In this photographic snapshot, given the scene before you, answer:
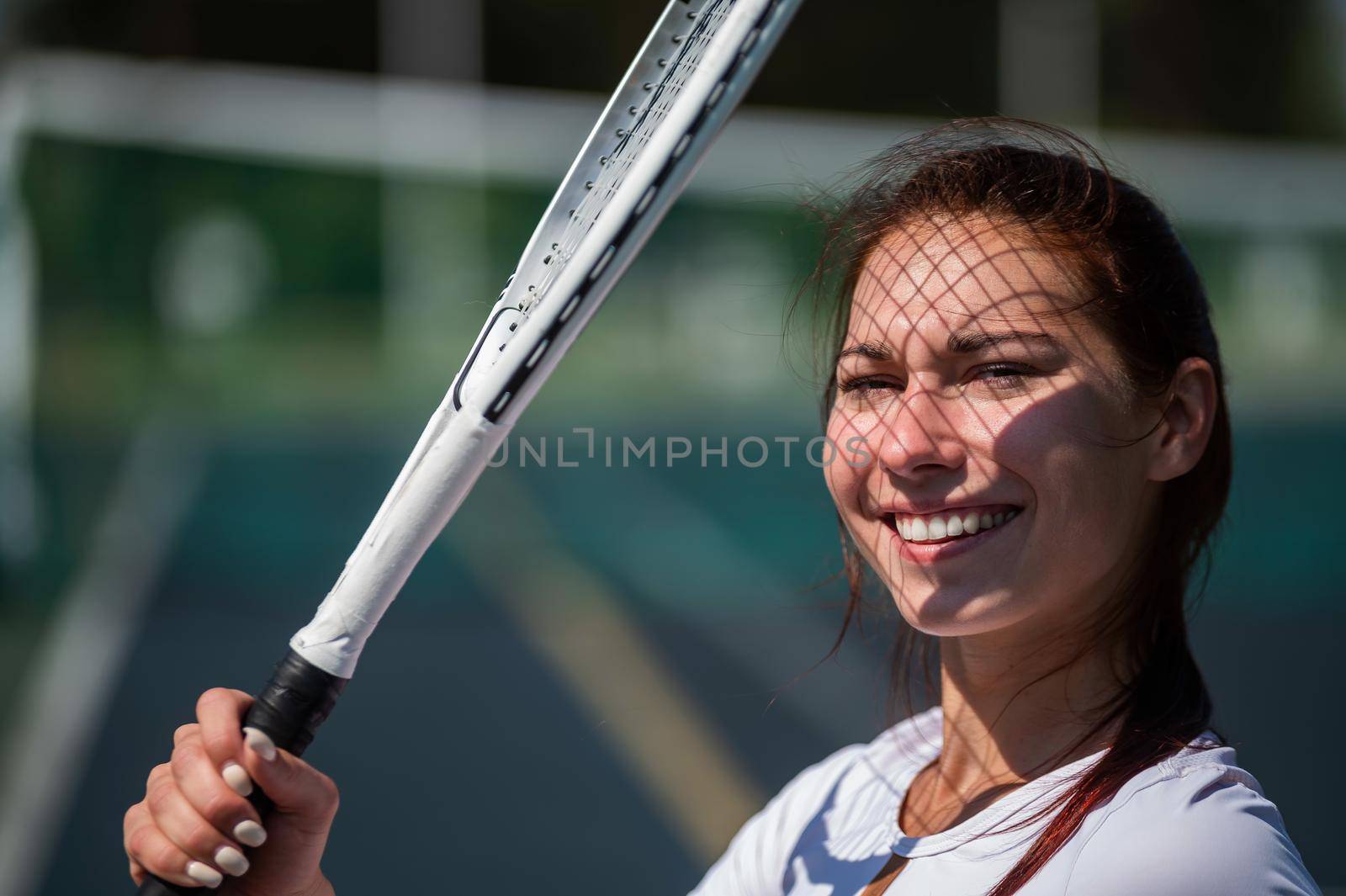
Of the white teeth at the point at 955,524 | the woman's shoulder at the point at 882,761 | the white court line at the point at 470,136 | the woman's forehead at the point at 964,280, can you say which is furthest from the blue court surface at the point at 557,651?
the white court line at the point at 470,136

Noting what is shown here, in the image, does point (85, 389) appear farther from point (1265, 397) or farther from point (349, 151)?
point (1265, 397)

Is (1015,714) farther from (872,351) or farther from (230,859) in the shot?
(230,859)

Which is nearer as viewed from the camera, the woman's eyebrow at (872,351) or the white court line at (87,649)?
the woman's eyebrow at (872,351)

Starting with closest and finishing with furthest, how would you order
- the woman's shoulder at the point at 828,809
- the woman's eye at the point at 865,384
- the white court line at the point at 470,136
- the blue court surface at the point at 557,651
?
the woman's eye at the point at 865,384 < the woman's shoulder at the point at 828,809 < the blue court surface at the point at 557,651 < the white court line at the point at 470,136

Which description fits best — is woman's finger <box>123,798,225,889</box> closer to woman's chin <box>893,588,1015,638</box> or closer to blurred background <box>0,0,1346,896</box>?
woman's chin <box>893,588,1015,638</box>

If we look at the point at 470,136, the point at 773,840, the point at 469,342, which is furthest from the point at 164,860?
the point at 470,136

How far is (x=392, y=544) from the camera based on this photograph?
50.4 inches

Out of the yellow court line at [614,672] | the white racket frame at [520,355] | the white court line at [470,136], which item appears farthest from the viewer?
the white court line at [470,136]

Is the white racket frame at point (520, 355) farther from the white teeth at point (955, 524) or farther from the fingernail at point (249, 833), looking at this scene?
the white teeth at point (955, 524)

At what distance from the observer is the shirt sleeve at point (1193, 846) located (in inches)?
43.4

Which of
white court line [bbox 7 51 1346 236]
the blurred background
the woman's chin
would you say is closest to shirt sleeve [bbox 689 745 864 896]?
the woman's chin

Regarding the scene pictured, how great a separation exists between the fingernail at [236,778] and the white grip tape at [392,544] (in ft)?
0.39

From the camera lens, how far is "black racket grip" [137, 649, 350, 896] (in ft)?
4.09

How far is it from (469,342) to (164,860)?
10293mm
